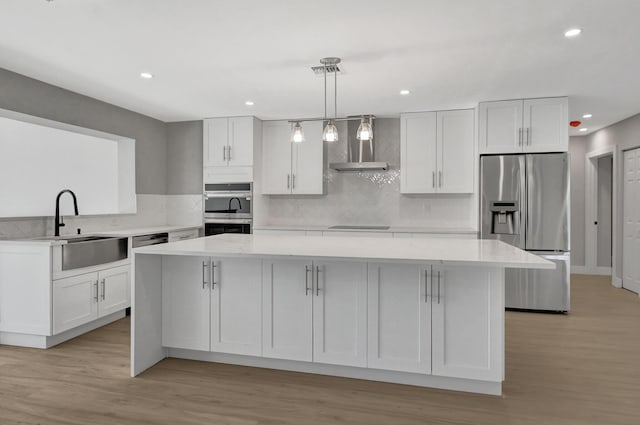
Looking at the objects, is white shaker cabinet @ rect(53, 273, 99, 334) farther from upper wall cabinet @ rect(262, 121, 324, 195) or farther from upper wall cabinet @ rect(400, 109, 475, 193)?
upper wall cabinet @ rect(400, 109, 475, 193)

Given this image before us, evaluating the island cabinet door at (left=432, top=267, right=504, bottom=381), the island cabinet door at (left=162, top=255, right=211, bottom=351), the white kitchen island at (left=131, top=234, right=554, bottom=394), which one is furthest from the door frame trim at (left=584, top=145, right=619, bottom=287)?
the island cabinet door at (left=162, top=255, right=211, bottom=351)

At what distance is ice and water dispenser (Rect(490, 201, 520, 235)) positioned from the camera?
458 centimetres

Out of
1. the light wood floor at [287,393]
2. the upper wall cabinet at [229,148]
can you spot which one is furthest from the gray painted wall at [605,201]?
the upper wall cabinet at [229,148]

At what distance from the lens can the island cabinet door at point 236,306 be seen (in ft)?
9.43

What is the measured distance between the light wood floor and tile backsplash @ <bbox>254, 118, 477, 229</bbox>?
7.46 ft

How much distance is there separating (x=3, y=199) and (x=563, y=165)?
5.68 meters

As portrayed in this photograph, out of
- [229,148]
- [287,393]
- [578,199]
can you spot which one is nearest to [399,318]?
[287,393]

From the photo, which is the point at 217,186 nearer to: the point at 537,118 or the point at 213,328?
the point at 213,328

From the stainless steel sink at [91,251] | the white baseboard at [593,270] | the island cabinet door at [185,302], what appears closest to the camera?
the island cabinet door at [185,302]

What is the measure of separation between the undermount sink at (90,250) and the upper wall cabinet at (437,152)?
338cm

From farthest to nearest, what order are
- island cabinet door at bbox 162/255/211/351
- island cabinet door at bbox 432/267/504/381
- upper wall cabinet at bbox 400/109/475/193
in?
upper wall cabinet at bbox 400/109/475/193
island cabinet door at bbox 162/255/211/351
island cabinet door at bbox 432/267/504/381

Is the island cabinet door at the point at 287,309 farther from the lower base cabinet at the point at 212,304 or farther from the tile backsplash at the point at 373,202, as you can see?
the tile backsplash at the point at 373,202

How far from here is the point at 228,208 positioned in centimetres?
548

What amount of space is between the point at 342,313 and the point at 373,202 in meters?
3.09
